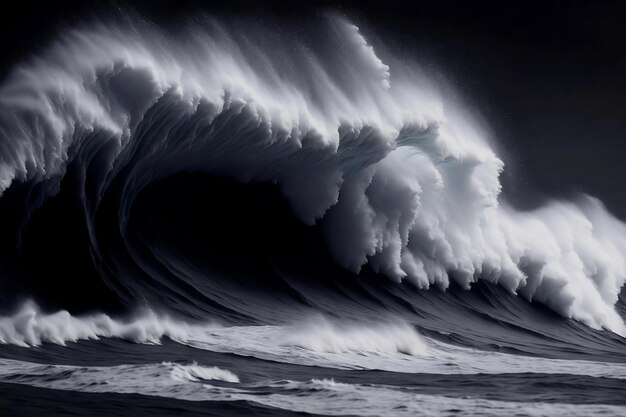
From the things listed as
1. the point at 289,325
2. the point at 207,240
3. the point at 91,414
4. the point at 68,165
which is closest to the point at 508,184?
the point at 207,240

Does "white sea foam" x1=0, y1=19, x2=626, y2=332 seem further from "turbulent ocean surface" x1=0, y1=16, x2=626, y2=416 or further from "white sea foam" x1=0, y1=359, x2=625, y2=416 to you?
"white sea foam" x1=0, y1=359, x2=625, y2=416

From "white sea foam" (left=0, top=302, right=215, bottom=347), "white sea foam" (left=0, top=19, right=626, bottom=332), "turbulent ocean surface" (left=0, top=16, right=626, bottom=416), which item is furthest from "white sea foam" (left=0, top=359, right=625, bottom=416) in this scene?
"white sea foam" (left=0, top=19, right=626, bottom=332)

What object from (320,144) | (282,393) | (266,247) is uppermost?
(320,144)

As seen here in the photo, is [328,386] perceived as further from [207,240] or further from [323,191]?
[323,191]

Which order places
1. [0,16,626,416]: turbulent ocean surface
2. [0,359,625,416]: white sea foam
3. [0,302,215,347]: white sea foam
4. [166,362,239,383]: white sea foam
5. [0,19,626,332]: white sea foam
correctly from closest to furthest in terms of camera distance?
[0,359,625,416]: white sea foam
[166,362,239,383]: white sea foam
[0,16,626,416]: turbulent ocean surface
[0,302,215,347]: white sea foam
[0,19,626,332]: white sea foam

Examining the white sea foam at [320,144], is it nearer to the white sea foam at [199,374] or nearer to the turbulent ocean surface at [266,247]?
the turbulent ocean surface at [266,247]

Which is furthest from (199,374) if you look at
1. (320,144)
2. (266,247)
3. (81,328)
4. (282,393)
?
(320,144)

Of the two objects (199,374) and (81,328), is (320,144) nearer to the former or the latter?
(81,328)

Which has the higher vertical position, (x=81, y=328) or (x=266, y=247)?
(x=266, y=247)

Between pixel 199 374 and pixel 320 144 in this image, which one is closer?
pixel 199 374
